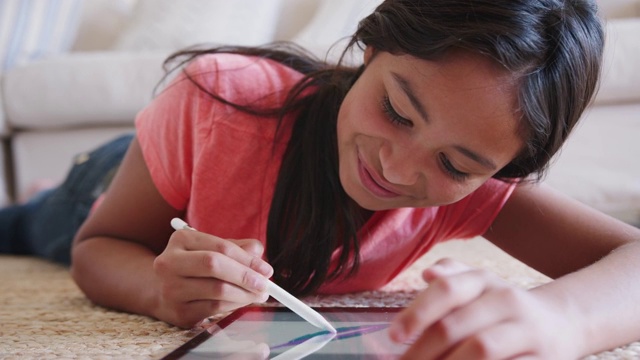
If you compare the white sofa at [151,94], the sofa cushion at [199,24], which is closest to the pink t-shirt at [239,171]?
the white sofa at [151,94]

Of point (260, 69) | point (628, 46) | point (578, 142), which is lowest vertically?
point (578, 142)

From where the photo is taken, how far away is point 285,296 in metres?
0.58

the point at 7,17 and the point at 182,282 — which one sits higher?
the point at 7,17

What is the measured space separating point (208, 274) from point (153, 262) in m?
0.16

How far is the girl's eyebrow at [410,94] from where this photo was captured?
0.61 m

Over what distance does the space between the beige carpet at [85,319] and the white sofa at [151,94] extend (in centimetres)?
49

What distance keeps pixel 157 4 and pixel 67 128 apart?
0.50 meters

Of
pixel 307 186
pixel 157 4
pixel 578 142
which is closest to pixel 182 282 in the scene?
pixel 307 186

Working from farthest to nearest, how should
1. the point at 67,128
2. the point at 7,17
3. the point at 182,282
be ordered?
the point at 7,17, the point at 67,128, the point at 182,282

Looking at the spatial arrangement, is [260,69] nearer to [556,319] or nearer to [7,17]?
[556,319]

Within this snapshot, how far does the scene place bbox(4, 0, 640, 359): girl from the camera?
56 cm

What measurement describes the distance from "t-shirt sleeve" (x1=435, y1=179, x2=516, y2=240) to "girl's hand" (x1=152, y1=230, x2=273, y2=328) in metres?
0.32

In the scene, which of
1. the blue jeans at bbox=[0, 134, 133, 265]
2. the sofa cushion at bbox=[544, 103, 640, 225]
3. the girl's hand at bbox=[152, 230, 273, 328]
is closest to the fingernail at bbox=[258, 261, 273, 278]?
the girl's hand at bbox=[152, 230, 273, 328]

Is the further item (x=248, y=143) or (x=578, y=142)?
(x=578, y=142)
